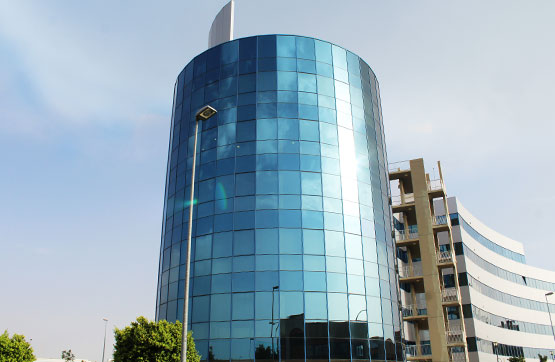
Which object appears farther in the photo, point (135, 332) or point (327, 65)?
point (327, 65)

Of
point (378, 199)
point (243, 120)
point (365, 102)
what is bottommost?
point (378, 199)

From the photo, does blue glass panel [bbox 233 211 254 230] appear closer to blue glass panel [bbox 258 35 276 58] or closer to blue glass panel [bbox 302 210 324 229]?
blue glass panel [bbox 302 210 324 229]

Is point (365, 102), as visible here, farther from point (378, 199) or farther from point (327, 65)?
point (378, 199)

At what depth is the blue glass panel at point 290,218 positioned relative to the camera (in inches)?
1442

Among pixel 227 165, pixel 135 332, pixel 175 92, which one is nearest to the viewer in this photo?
pixel 135 332

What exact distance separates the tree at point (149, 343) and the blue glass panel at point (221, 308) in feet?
25.2

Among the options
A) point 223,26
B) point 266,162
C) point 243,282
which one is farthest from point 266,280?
point 223,26

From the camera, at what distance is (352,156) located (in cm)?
4072

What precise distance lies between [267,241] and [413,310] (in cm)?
2228

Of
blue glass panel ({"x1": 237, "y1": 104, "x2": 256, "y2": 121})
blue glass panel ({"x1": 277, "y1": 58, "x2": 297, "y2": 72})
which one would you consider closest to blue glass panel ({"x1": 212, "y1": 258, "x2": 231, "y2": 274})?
blue glass panel ({"x1": 237, "y1": 104, "x2": 256, "y2": 121})

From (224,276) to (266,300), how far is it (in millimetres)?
3734

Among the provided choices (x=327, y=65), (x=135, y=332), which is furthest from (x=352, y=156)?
(x=135, y=332)

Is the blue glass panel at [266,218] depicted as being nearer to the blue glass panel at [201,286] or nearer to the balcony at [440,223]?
the blue glass panel at [201,286]

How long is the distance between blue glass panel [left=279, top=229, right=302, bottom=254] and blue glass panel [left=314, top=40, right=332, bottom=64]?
51.8 ft
